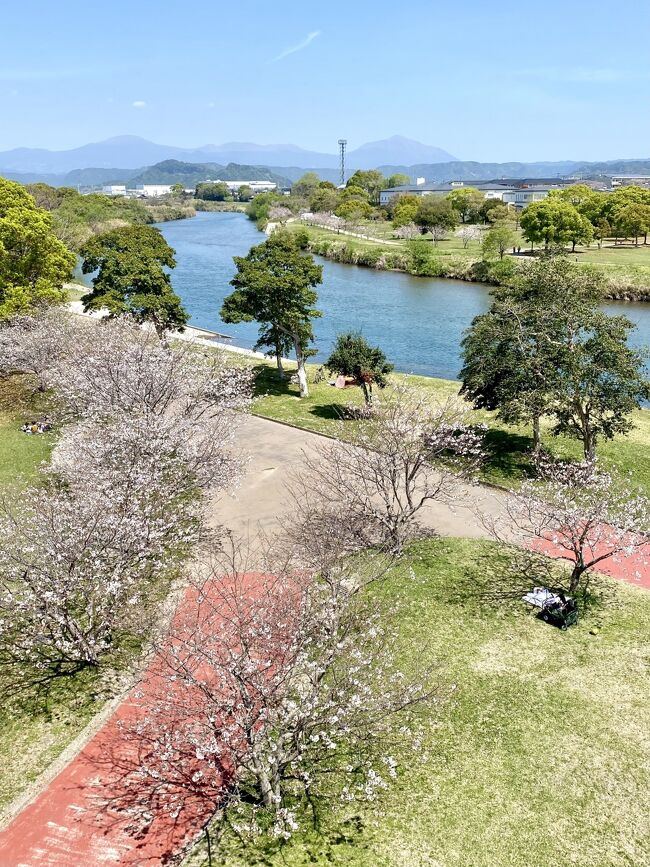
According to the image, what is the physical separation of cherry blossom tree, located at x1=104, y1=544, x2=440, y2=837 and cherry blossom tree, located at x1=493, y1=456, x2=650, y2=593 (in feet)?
17.5

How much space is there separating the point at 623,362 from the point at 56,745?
1842cm

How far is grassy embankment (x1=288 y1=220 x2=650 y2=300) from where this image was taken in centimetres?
5709

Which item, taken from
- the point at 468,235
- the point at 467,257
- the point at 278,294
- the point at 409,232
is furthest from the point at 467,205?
the point at 278,294

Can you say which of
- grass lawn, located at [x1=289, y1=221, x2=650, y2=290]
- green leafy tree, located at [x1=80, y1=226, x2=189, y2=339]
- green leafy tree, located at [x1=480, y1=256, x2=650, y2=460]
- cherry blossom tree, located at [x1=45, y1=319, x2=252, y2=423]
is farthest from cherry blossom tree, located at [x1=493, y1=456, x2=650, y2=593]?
grass lawn, located at [x1=289, y1=221, x2=650, y2=290]

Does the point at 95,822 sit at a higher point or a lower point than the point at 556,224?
lower

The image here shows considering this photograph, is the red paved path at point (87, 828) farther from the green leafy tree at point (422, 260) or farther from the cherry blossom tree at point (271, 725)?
the green leafy tree at point (422, 260)

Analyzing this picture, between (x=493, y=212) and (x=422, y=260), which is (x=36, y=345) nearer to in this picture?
(x=422, y=260)

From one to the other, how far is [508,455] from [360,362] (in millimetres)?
7450

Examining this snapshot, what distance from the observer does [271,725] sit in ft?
32.6

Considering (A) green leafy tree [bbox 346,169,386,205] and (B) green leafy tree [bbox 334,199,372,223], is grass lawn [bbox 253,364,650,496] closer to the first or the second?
(B) green leafy tree [bbox 334,199,372,223]

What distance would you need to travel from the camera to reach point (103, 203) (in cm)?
9400

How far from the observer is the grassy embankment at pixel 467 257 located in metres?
57.1

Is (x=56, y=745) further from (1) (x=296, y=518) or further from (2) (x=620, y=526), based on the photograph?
(2) (x=620, y=526)

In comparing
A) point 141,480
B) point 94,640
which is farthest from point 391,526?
point 94,640
